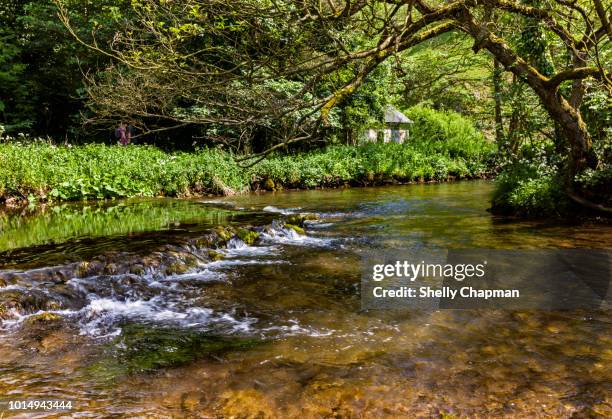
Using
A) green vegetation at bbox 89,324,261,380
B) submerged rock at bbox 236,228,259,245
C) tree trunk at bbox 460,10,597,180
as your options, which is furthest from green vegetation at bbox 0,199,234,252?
tree trunk at bbox 460,10,597,180

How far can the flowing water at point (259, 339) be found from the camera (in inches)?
127

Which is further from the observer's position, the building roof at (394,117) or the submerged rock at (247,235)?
the building roof at (394,117)

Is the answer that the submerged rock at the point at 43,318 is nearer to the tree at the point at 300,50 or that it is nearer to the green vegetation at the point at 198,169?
the tree at the point at 300,50

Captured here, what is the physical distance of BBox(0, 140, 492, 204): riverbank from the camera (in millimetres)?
12992

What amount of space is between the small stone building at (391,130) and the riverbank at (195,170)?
2941 mm

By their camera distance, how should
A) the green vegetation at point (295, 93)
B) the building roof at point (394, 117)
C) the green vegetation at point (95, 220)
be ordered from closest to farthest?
the green vegetation at point (295, 93) → the green vegetation at point (95, 220) → the building roof at point (394, 117)

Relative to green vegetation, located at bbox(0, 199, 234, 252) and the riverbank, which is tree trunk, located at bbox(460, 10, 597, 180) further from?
green vegetation, located at bbox(0, 199, 234, 252)

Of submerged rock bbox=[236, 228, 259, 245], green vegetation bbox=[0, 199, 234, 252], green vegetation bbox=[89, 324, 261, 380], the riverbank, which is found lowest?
green vegetation bbox=[89, 324, 261, 380]

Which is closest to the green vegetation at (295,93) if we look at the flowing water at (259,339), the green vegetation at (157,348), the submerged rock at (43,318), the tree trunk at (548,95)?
the tree trunk at (548,95)

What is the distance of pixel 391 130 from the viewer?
29.0 metres

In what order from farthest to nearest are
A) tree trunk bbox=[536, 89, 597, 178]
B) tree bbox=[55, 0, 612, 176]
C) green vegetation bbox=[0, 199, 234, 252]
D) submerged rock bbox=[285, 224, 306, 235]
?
submerged rock bbox=[285, 224, 306, 235] < tree trunk bbox=[536, 89, 597, 178] < green vegetation bbox=[0, 199, 234, 252] < tree bbox=[55, 0, 612, 176]

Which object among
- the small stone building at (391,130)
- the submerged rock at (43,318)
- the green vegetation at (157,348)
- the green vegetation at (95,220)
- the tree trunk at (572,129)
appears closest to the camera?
the green vegetation at (157,348)

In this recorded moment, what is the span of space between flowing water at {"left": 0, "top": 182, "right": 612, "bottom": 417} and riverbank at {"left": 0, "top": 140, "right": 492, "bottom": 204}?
14.7 feet

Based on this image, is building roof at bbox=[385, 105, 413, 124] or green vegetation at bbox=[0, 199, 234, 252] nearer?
green vegetation at bbox=[0, 199, 234, 252]
